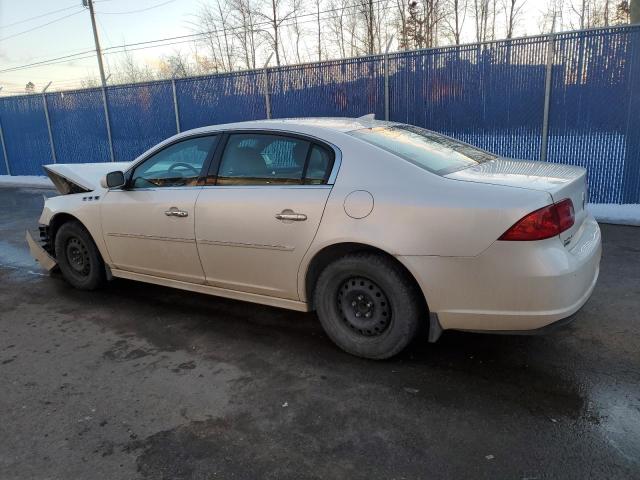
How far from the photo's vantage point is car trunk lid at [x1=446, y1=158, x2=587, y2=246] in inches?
118

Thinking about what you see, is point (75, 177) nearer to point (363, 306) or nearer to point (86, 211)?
Result: point (86, 211)

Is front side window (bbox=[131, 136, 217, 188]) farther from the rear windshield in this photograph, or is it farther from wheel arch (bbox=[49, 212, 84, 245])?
the rear windshield

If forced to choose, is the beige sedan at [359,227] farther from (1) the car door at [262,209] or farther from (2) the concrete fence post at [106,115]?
(2) the concrete fence post at [106,115]

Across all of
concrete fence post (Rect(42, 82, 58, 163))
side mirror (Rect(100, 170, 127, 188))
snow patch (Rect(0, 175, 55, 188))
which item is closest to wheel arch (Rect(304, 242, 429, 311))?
side mirror (Rect(100, 170, 127, 188))

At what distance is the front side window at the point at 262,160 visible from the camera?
3693 mm

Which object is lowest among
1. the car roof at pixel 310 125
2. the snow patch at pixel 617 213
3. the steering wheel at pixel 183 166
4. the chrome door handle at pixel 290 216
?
the snow patch at pixel 617 213

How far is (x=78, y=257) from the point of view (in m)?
5.18

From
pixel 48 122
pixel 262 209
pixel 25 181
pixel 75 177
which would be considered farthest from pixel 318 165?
pixel 25 181

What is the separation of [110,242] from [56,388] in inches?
66.6

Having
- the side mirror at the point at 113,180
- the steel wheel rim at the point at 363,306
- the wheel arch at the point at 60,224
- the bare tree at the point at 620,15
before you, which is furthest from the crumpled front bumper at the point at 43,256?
the bare tree at the point at 620,15

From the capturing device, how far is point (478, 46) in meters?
7.96

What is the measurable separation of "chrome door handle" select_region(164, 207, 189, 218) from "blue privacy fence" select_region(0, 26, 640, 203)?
5.60 metres

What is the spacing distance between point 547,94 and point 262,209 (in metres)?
5.66

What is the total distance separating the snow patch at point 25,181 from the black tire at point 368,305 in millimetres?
13424
